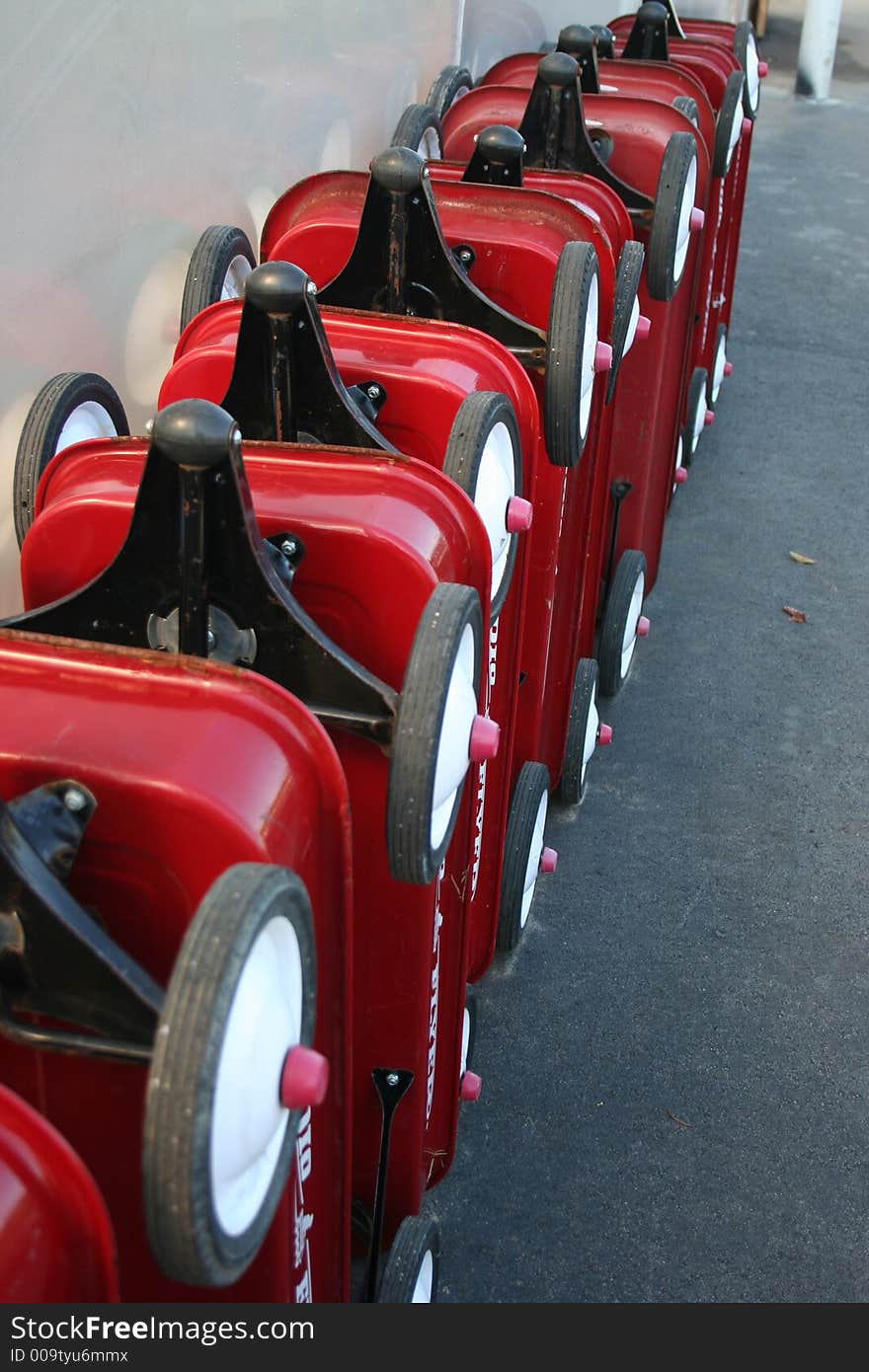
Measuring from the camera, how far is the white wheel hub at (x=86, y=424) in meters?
1.85

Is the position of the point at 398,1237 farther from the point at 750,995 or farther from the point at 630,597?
the point at 630,597

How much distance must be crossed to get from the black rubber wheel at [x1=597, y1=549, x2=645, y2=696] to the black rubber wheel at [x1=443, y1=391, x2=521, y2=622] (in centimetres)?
121

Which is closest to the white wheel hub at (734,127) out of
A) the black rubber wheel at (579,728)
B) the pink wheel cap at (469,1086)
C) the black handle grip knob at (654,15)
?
the black handle grip knob at (654,15)

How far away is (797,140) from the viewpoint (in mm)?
7699

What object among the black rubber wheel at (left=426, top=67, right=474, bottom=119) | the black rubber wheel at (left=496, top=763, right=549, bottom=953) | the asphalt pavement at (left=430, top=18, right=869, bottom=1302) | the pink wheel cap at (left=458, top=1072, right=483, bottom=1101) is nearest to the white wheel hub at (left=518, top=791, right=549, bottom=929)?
the black rubber wheel at (left=496, top=763, right=549, bottom=953)

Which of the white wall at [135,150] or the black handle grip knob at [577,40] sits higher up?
the black handle grip knob at [577,40]

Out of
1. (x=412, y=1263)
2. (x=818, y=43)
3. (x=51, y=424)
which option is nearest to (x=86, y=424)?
(x=51, y=424)

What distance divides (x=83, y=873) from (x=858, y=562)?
320 centimetres

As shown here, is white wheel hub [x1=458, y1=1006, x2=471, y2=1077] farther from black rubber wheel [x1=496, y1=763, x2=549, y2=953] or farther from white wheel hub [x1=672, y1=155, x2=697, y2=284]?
white wheel hub [x1=672, y1=155, x2=697, y2=284]

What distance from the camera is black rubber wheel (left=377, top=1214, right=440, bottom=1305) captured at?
172cm

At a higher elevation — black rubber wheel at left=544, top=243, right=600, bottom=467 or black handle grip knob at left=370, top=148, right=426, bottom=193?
black handle grip knob at left=370, top=148, right=426, bottom=193

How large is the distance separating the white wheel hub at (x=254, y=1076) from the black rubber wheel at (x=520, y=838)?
4.33 feet

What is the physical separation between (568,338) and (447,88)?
5.30 feet

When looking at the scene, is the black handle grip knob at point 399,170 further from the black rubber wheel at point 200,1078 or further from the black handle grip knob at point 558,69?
the black rubber wheel at point 200,1078
